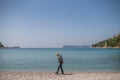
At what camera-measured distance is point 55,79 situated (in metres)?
17.0

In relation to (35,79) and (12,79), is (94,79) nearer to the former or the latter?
(35,79)

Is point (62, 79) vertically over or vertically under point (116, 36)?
under

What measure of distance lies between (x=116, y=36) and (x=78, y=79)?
183060mm

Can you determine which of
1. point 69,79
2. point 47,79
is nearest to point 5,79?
point 47,79

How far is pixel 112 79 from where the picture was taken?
664 inches

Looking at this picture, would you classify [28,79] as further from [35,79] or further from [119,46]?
[119,46]

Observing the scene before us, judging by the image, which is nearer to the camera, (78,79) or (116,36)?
(78,79)

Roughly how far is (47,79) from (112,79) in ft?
14.2

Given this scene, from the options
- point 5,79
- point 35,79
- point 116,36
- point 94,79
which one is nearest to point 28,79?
point 35,79

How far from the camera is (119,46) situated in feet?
655

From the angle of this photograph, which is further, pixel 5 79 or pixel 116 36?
pixel 116 36

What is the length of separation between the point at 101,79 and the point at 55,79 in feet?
10.0

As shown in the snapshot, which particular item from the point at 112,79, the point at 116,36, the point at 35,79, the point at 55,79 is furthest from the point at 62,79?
the point at 116,36

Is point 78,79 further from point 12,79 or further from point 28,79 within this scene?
point 12,79
